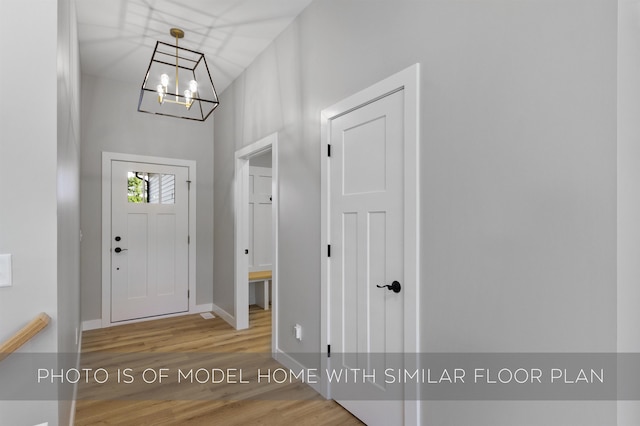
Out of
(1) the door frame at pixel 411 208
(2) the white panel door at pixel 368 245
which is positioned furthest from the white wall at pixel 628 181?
(2) the white panel door at pixel 368 245

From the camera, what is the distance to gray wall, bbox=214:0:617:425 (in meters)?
1.19

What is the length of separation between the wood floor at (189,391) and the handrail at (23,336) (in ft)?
4.30

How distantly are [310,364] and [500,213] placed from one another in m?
1.96

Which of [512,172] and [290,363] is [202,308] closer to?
[290,363]

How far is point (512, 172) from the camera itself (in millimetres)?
1420

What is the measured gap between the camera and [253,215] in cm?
539

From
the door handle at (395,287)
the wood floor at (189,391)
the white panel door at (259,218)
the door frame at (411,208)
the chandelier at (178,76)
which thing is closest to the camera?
the door frame at (411,208)

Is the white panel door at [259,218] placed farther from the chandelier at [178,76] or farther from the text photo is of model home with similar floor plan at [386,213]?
the text photo is of model home with similar floor plan at [386,213]

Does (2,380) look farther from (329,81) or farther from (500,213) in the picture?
(329,81)

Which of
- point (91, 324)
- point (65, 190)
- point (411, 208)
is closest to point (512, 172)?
point (411, 208)

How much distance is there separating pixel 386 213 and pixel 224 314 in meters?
3.23

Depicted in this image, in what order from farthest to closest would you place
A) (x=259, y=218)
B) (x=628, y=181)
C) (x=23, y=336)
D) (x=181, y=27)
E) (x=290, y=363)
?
(x=259, y=218), (x=181, y=27), (x=290, y=363), (x=23, y=336), (x=628, y=181)

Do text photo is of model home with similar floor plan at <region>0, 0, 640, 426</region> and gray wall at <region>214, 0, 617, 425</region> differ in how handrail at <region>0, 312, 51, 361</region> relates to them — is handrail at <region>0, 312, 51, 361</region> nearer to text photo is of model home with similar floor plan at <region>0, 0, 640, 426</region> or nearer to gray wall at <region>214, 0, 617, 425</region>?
text photo is of model home with similar floor plan at <region>0, 0, 640, 426</region>

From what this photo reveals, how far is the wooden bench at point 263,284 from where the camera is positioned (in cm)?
493
